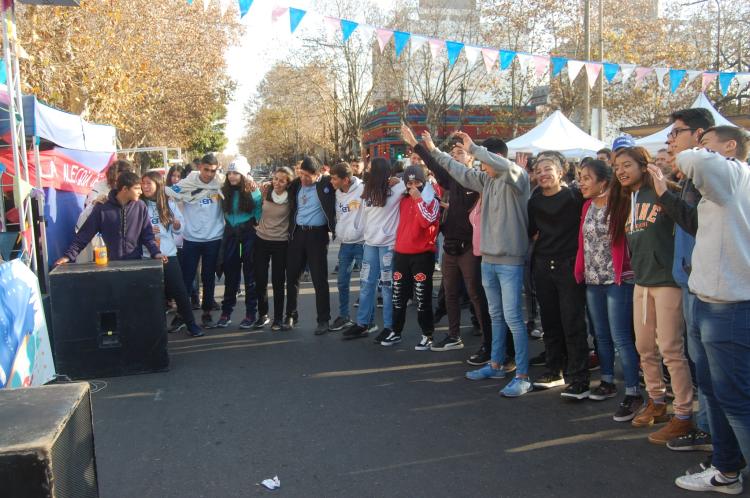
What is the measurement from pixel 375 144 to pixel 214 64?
21.1 meters

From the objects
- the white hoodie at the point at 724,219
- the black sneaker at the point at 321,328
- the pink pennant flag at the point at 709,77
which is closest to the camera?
the white hoodie at the point at 724,219

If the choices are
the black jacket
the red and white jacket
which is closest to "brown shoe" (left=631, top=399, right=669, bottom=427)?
the red and white jacket

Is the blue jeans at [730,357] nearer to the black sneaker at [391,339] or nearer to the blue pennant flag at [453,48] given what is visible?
the black sneaker at [391,339]

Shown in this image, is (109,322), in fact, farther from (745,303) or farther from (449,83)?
(449,83)

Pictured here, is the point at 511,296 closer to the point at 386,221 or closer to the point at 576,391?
the point at 576,391

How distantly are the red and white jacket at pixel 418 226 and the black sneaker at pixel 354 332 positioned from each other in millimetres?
1061

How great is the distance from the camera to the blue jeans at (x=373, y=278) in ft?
22.7

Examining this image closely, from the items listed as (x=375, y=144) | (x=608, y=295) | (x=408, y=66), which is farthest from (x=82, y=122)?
(x=375, y=144)

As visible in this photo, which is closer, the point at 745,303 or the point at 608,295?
the point at 745,303

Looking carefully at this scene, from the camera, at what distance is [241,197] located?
7.60m

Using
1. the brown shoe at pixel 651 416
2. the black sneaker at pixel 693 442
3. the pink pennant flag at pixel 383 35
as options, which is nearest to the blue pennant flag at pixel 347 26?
the pink pennant flag at pixel 383 35

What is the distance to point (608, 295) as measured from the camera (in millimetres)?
4688

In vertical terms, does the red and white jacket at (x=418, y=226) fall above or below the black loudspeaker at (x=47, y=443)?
above

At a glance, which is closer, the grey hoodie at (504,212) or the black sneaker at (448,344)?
the grey hoodie at (504,212)
